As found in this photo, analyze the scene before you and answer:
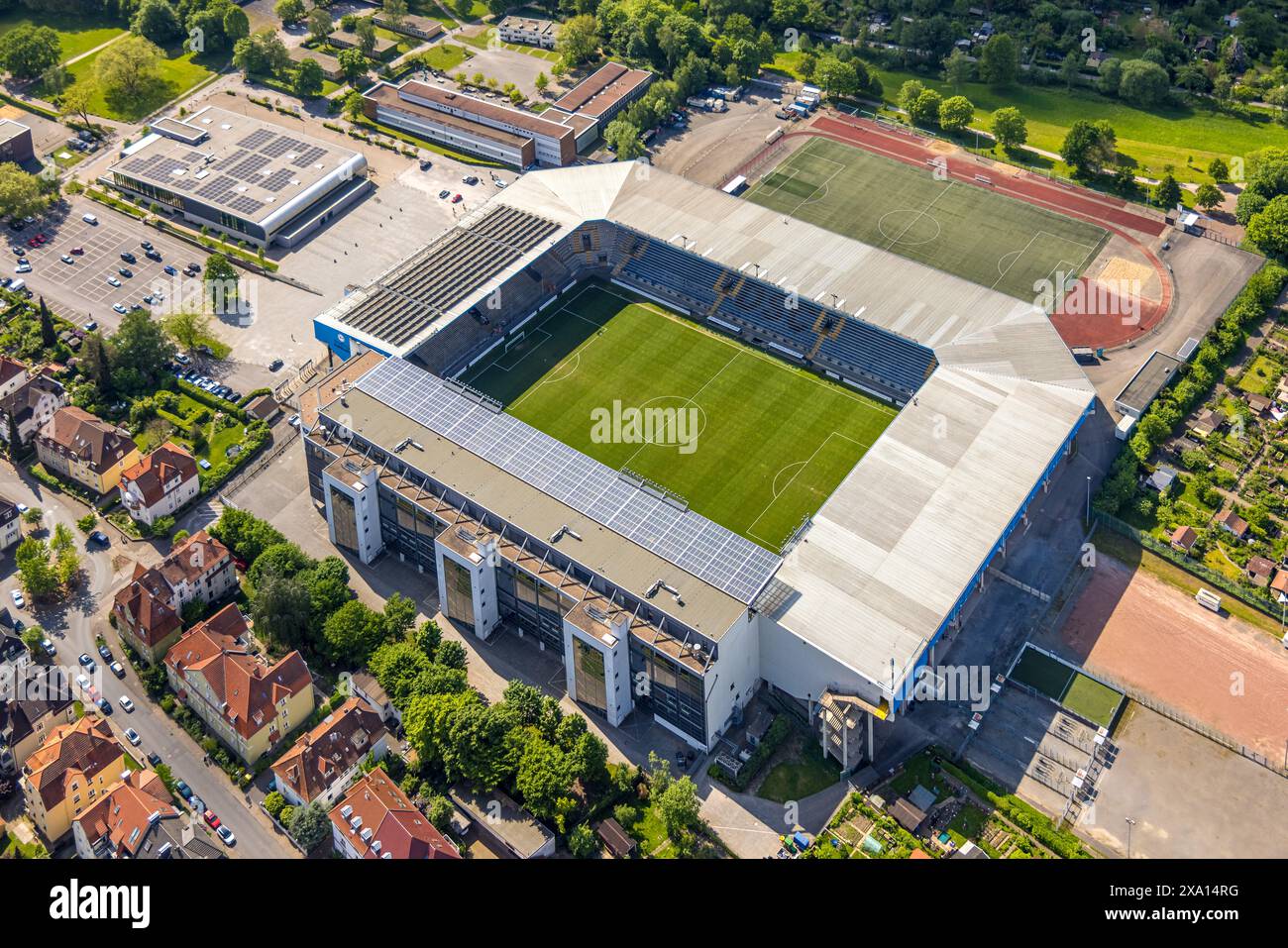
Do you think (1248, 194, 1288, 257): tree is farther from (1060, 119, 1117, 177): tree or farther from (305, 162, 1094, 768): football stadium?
(305, 162, 1094, 768): football stadium

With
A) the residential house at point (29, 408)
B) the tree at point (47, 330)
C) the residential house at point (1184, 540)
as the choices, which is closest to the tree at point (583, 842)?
the residential house at point (1184, 540)

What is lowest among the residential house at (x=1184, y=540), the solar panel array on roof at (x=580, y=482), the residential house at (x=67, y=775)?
the residential house at (x=67, y=775)

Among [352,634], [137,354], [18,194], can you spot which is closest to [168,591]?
[352,634]

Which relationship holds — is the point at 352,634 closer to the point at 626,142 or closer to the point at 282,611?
the point at 282,611

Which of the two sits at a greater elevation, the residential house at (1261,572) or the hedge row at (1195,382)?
the hedge row at (1195,382)

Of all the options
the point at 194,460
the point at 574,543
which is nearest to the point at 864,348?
the point at 574,543

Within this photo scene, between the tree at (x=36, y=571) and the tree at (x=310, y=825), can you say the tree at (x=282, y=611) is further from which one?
the tree at (x=36, y=571)

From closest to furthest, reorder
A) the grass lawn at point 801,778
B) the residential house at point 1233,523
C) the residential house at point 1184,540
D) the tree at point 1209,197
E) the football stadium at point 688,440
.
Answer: the grass lawn at point 801,778 < the football stadium at point 688,440 < the residential house at point 1184,540 < the residential house at point 1233,523 < the tree at point 1209,197
